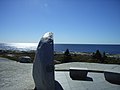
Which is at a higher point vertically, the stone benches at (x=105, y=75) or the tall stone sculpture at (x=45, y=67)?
the tall stone sculpture at (x=45, y=67)

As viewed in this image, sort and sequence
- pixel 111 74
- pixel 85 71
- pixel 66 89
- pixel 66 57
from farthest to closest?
pixel 66 57 < pixel 85 71 < pixel 111 74 < pixel 66 89

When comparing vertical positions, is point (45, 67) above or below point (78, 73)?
above

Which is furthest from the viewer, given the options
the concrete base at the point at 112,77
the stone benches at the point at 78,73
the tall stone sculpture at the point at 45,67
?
the stone benches at the point at 78,73

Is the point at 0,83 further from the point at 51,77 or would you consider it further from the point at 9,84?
the point at 51,77

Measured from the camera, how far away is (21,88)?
292 inches

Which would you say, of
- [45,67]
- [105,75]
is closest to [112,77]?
[105,75]

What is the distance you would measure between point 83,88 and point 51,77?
72.7 inches

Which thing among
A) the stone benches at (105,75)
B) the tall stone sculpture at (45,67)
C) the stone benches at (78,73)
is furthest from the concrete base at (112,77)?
the tall stone sculpture at (45,67)

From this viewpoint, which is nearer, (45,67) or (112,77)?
(45,67)

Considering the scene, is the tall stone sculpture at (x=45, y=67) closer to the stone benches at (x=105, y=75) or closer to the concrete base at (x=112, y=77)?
the stone benches at (x=105, y=75)

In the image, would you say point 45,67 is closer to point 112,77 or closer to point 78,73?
point 78,73

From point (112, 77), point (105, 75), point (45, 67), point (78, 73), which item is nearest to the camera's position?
point (45, 67)

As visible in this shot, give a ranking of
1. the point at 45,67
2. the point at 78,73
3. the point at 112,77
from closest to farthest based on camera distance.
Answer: the point at 45,67, the point at 112,77, the point at 78,73

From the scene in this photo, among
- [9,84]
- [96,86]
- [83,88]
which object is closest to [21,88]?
[9,84]
